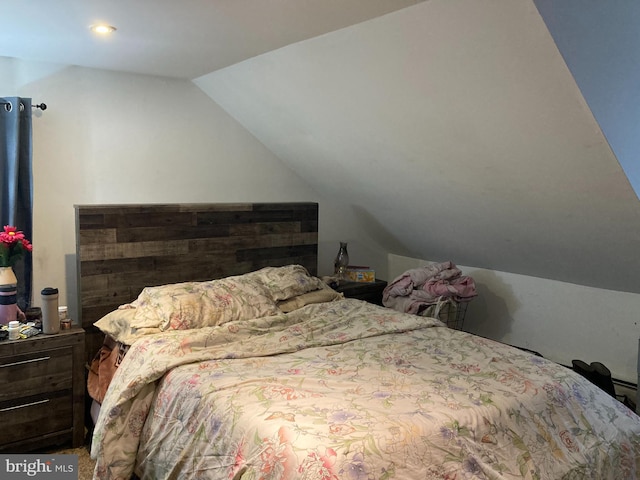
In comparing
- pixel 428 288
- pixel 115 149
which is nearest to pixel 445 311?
pixel 428 288

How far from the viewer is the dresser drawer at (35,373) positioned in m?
2.62

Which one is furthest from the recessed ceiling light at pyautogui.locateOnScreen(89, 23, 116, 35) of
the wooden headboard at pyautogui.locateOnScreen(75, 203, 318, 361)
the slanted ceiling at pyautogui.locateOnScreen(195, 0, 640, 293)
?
the wooden headboard at pyautogui.locateOnScreen(75, 203, 318, 361)

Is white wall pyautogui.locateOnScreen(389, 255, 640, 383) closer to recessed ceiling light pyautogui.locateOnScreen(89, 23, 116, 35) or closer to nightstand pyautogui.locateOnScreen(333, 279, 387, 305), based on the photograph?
nightstand pyautogui.locateOnScreen(333, 279, 387, 305)

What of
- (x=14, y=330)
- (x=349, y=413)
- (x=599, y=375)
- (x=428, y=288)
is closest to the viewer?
(x=349, y=413)

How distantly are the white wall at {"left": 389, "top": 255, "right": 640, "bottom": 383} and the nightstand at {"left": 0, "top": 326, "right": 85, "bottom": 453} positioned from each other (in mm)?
2816

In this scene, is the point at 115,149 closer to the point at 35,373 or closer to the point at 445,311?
the point at 35,373

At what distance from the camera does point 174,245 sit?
3.38 meters

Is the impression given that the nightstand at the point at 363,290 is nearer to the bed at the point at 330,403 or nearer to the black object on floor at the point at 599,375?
the bed at the point at 330,403

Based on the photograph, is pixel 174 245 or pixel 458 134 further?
pixel 174 245

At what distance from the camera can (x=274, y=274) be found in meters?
3.45

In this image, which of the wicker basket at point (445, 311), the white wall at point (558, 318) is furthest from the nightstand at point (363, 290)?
the white wall at point (558, 318)

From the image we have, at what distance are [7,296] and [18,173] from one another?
0.67 m

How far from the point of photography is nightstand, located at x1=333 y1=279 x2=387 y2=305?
12.9 feet

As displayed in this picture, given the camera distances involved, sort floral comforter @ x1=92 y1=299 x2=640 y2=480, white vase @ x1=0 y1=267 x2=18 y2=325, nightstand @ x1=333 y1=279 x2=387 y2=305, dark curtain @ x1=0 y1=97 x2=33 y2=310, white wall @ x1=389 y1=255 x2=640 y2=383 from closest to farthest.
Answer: floral comforter @ x1=92 y1=299 x2=640 y2=480 < white vase @ x1=0 y1=267 x2=18 y2=325 < dark curtain @ x1=0 y1=97 x2=33 y2=310 < white wall @ x1=389 y1=255 x2=640 y2=383 < nightstand @ x1=333 y1=279 x2=387 y2=305
